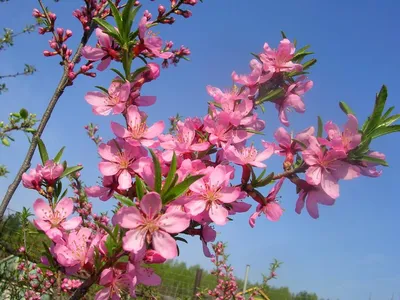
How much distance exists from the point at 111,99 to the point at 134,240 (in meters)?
0.66

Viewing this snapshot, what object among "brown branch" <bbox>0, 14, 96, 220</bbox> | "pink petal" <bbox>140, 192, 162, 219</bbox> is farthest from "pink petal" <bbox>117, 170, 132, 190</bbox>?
"brown branch" <bbox>0, 14, 96, 220</bbox>

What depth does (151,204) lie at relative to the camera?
1.26 metres

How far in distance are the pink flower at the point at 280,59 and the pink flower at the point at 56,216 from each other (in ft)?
3.36

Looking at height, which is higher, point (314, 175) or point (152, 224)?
point (314, 175)

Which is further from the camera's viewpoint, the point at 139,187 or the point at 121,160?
the point at 121,160

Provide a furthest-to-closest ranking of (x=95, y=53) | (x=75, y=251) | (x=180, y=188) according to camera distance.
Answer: (x=95, y=53), (x=75, y=251), (x=180, y=188)

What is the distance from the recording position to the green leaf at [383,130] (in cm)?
150

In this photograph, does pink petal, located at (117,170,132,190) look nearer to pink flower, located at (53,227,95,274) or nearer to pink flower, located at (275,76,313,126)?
pink flower, located at (53,227,95,274)

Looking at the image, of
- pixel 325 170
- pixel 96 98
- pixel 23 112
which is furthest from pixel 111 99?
pixel 23 112

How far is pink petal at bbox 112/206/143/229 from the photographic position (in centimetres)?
126

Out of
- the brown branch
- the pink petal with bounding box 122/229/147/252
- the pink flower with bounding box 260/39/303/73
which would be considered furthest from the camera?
the brown branch

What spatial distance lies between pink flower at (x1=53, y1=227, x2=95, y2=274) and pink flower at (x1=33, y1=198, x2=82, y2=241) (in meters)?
0.05

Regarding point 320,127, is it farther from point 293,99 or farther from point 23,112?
point 23,112

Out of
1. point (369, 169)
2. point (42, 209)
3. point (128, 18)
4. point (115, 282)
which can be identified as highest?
point (128, 18)
